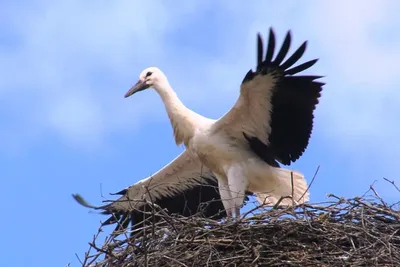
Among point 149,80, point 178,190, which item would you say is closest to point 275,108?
point 149,80

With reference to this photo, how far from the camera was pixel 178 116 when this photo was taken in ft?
29.6

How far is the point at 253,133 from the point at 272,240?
7.07 feet

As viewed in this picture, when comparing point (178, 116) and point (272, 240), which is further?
point (178, 116)

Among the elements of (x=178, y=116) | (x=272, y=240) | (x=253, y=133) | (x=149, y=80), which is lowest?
(x=272, y=240)

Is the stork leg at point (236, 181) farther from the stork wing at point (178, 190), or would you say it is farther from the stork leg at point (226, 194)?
the stork wing at point (178, 190)

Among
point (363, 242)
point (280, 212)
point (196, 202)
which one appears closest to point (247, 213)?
point (280, 212)

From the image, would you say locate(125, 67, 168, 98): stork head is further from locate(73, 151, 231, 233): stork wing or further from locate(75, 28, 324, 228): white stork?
locate(73, 151, 231, 233): stork wing

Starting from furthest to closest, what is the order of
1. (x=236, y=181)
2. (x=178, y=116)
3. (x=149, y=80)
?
(x=149, y=80) < (x=178, y=116) < (x=236, y=181)

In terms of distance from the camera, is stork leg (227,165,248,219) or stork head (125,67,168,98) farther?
stork head (125,67,168,98)

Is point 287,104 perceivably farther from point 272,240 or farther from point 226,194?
point 272,240

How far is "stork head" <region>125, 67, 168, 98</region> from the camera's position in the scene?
9.28 meters

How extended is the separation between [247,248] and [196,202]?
284 cm

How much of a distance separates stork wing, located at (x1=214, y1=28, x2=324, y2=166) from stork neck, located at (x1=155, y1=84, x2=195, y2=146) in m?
0.22

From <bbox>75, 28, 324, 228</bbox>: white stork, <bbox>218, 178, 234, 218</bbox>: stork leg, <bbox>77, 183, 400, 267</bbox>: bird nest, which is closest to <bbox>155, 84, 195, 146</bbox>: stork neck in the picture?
<bbox>75, 28, 324, 228</bbox>: white stork
